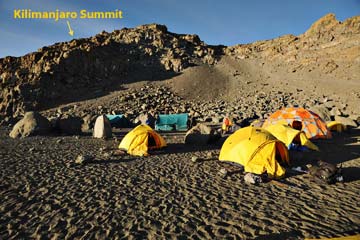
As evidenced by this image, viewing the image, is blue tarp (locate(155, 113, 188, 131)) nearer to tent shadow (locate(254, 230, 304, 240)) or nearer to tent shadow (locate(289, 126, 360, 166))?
tent shadow (locate(289, 126, 360, 166))

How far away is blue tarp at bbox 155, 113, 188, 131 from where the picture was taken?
2845 centimetres

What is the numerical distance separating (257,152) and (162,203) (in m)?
4.75

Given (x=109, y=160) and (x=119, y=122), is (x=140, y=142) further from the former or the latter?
(x=119, y=122)

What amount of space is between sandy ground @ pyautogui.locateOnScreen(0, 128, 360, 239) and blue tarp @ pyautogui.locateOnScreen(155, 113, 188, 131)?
16578 millimetres

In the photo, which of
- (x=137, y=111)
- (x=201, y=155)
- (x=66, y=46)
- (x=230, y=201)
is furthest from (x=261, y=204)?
(x=66, y=46)

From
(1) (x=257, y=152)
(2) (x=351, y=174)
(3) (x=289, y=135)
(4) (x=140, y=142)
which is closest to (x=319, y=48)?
(3) (x=289, y=135)

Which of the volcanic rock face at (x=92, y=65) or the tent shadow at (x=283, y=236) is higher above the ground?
the volcanic rock face at (x=92, y=65)

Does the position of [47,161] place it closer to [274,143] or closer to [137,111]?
[274,143]

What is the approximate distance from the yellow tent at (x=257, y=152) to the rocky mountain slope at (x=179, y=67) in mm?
38122

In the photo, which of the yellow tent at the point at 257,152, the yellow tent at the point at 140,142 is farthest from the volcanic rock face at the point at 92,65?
the yellow tent at the point at 257,152

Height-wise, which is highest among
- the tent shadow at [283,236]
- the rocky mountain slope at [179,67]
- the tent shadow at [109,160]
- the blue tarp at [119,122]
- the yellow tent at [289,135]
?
the rocky mountain slope at [179,67]

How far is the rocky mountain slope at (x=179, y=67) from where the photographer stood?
51.6m

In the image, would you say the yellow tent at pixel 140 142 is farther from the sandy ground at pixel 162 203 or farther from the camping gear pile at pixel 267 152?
the camping gear pile at pixel 267 152

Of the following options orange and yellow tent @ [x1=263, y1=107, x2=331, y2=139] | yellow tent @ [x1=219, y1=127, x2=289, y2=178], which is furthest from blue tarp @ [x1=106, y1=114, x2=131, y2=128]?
yellow tent @ [x1=219, y1=127, x2=289, y2=178]
